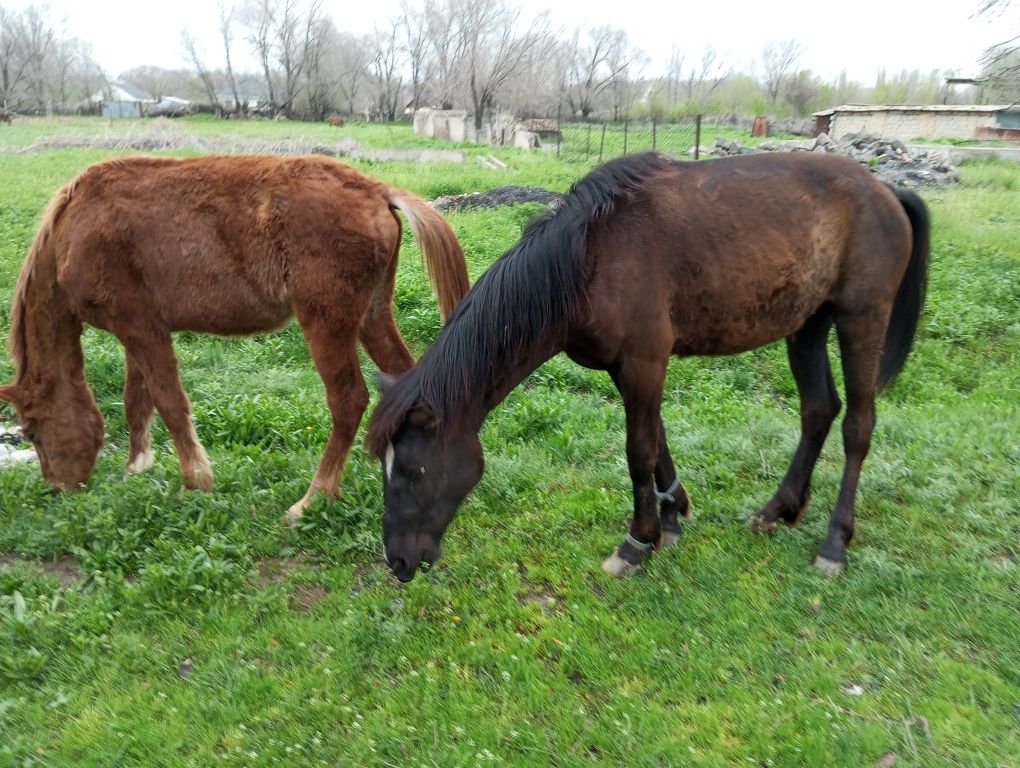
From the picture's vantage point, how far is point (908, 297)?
4086 mm

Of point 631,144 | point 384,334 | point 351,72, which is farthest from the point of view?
point 351,72

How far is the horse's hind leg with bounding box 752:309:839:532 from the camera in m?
4.07

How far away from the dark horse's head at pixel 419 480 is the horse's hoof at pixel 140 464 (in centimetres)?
241

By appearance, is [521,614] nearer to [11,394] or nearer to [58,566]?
[58,566]

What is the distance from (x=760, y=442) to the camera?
514 cm

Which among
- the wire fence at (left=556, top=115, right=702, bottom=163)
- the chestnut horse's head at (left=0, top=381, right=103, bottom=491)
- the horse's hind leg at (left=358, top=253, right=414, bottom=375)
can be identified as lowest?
the chestnut horse's head at (left=0, top=381, right=103, bottom=491)

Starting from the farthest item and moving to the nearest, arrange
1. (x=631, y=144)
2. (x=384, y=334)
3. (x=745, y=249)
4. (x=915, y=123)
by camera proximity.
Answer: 1. (x=915, y=123)
2. (x=631, y=144)
3. (x=384, y=334)
4. (x=745, y=249)

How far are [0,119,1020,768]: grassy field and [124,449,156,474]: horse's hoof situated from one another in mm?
154

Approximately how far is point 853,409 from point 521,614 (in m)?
2.12

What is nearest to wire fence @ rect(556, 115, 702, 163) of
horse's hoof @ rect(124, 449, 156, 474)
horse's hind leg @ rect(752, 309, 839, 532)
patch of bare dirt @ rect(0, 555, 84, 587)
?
horse's hind leg @ rect(752, 309, 839, 532)

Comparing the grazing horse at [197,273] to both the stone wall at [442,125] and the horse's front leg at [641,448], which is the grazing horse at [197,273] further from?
the stone wall at [442,125]

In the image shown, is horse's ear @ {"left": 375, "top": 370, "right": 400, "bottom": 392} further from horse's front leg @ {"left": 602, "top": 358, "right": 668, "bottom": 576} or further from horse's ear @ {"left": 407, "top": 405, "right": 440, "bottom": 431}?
horse's front leg @ {"left": 602, "top": 358, "right": 668, "bottom": 576}

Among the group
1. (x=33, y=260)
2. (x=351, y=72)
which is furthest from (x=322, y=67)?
(x=33, y=260)

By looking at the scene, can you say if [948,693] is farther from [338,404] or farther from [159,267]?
[159,267]
